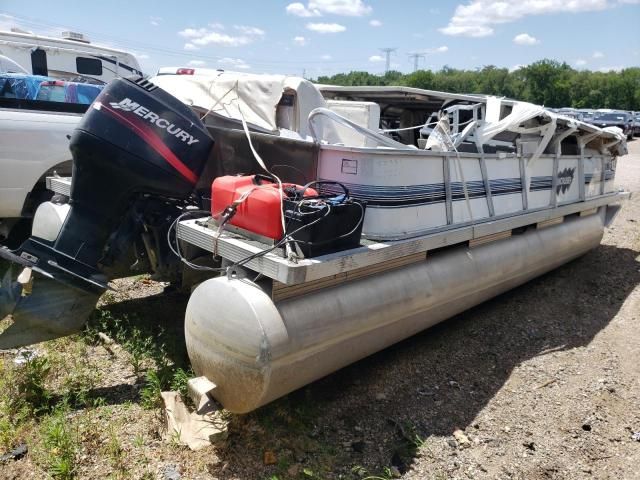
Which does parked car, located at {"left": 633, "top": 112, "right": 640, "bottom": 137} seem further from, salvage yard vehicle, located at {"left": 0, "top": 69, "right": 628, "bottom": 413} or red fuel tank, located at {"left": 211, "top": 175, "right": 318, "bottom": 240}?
red fuel tank, located at {"left": 211, "top": 175, "right": 318, "bottom": 240}

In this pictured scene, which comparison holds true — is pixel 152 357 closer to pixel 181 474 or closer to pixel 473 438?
pixel 181 474

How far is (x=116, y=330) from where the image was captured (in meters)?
4.67

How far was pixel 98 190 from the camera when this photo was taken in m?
3.40

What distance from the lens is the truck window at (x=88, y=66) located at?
10219 mm

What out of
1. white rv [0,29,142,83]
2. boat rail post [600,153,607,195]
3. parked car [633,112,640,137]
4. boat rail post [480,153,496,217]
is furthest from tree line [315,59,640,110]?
boat rail post [480,153,496,217]

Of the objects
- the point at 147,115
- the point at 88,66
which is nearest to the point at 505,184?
the point at 147,115

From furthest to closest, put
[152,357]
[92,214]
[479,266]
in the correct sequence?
[479,266]
[152,357]
[92,214]

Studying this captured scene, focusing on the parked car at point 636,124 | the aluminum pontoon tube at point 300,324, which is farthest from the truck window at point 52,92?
the parked car at point 636,124

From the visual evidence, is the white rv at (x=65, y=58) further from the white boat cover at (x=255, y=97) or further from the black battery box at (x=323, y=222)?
the black battery box at (x=323, y=222)

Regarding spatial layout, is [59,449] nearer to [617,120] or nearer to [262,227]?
[262,227]

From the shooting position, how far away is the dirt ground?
124 inches

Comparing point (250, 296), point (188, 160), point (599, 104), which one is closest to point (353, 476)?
point (250, 296)

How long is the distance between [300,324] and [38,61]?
29.8ft

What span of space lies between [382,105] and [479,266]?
7.72 ft
